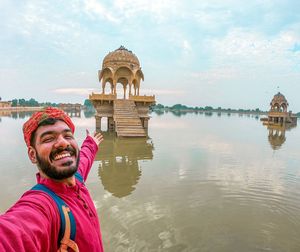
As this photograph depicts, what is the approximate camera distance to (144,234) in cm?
444

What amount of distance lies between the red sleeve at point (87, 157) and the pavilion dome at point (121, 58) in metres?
18.8

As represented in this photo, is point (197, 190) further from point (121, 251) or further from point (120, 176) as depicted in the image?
point (121, 251)

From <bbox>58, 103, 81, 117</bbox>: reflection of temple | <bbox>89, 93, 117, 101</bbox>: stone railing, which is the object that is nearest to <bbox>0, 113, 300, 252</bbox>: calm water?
<bbox>89, 93, 117, 101</bbox>: stone railing

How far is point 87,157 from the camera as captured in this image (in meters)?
2.83

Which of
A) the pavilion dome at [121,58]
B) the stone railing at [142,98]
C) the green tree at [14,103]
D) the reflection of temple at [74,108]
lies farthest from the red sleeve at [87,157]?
the green tree at [14,103]

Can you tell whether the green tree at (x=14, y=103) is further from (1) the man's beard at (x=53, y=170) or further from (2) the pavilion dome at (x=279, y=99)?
(1) the man's beard at (x=53, y=170)

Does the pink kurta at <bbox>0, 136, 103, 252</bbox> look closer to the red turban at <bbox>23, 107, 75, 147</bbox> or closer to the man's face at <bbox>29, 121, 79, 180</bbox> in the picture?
the man's face at <bbox>29, 121, 79, 180</bbox>

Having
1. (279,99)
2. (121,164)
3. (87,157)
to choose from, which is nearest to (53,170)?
(87,157)

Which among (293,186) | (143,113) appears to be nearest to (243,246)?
(293,186)

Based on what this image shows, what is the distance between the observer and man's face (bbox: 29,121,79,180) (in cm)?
157

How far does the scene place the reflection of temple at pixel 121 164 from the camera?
23.4ft

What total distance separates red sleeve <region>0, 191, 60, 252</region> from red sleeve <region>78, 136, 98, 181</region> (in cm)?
107

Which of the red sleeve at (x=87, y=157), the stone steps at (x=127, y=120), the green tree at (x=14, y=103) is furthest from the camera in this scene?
the green tree at (x=14, y=103)

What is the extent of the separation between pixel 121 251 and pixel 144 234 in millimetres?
646
